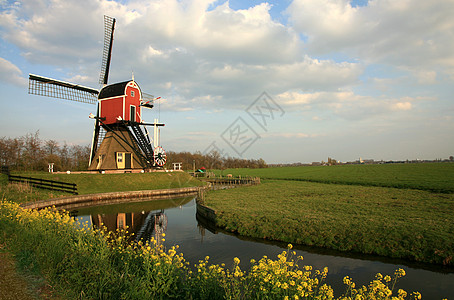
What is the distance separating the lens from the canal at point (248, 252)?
715cm

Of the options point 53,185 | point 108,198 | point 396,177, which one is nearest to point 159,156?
point 108,198

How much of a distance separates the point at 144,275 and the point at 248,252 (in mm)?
5469

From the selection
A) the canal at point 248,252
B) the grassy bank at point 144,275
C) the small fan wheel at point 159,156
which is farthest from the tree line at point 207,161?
the grassy bank at point 144,275

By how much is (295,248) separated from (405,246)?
12.8 ft

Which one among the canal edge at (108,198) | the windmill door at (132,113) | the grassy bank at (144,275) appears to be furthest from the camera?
the windmill door at (132,113)

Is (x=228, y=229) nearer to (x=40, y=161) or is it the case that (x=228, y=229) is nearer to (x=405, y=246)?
(x=405, y=246)

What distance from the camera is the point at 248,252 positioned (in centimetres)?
966

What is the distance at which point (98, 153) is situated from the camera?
3005 centimetres

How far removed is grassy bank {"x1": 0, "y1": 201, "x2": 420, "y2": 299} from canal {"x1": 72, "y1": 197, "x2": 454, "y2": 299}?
120cm

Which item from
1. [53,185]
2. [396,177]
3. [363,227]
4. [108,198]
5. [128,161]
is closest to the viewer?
[363,227]

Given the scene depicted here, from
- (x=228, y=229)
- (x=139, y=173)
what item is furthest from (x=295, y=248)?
(x=139, y=173)

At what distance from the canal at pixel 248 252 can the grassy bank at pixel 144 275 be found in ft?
3.94

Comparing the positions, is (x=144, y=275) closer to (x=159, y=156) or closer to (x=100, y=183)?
(x=100, y=183)

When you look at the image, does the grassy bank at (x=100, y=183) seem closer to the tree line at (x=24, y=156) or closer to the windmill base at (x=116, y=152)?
the windmill base at (x=116, y=152)
